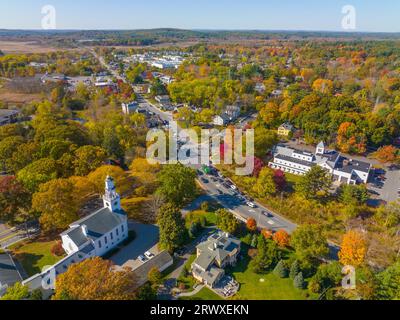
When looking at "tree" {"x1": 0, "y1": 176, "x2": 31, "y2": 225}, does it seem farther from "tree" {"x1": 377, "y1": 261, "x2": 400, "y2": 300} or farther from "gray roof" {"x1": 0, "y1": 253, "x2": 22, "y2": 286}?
"tree" {"x1": 377, "y1": 261, "x2": 400, "y2": 300}

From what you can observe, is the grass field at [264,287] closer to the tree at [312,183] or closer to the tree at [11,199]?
the tree at [312,183]

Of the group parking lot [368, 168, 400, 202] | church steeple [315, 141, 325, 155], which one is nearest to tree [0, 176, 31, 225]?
church steeple [315, 141, 325, 155]

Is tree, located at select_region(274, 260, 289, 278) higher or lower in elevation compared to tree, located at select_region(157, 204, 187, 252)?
lower

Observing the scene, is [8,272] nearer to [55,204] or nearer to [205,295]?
[55,204]

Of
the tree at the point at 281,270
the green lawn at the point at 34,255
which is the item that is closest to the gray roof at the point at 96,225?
the green lawn at the point at 34,255
